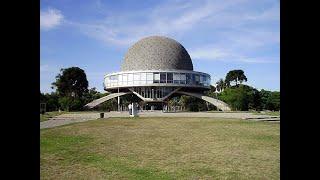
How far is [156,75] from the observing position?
2474 inches

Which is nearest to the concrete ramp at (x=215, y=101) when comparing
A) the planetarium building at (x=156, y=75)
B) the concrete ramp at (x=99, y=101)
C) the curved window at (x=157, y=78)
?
the planetarium building at (x=156, y=75)

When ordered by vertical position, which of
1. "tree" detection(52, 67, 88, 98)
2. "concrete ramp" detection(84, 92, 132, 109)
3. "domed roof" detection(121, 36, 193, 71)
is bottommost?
"concrete ramp" detection(84, 92, 132, 109)

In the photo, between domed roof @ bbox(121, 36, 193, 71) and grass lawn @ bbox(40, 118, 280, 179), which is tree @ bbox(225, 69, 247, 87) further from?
grass lawn @ bbox(40, 118, 280, 179)

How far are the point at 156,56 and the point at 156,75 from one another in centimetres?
468

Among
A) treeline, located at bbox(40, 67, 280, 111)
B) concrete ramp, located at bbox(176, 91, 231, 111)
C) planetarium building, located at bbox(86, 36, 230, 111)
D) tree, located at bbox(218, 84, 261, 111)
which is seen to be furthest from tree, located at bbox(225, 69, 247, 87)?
tree, located at bbox(218, 84, 261, 111)

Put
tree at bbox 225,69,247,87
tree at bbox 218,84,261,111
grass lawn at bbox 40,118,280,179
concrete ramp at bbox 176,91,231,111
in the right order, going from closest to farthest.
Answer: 1. grass lawn at bbox 40,118,280,179
2. tree at bbox 218,84,261,111
3. concrete ramp at bbox 176,91,231,111
4. tree at bbox 225,69,247,87

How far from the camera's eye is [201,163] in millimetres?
7184

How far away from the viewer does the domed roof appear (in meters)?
65.3

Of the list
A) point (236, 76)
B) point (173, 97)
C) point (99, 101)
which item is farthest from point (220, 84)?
point (99, 101)

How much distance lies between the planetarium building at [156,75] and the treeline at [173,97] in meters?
1.94
